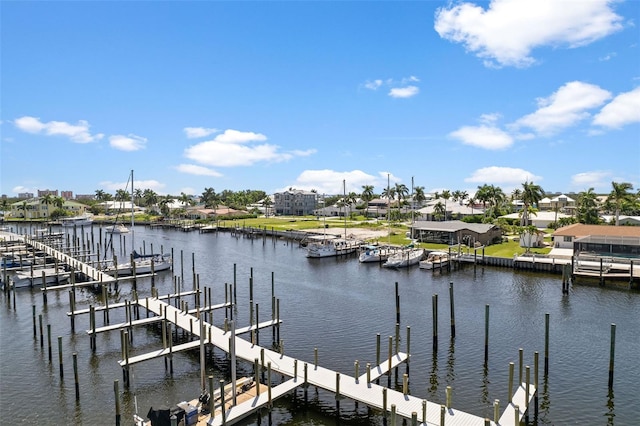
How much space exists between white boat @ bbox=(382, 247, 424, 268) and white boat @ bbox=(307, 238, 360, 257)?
1276 cm

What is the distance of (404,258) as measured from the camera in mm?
66938

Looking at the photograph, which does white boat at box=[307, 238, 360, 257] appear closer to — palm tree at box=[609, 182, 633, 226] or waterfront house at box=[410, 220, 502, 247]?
waterfront house at box=[410, 220, 502, 247]

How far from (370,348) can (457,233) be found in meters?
51.5

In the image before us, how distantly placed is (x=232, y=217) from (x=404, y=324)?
4795 inches

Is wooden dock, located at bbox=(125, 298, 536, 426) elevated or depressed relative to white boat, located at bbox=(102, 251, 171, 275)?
depressed

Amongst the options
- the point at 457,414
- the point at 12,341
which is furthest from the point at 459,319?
the point at 12,341

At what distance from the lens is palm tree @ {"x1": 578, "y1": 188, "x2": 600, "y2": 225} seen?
86.1 metres

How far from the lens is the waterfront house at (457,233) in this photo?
7756 centimetres

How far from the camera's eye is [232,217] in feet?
504

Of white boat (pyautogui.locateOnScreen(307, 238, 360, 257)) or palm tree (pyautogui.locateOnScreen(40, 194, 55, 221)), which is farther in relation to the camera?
palm tree (pyautogui.locateOnScreen(40, 194, 55, 221))

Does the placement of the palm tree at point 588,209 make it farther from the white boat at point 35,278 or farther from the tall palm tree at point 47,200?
the tall palm tree at point 47,200

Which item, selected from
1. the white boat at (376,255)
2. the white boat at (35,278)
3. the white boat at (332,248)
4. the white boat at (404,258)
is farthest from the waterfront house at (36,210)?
the white boat at (404,258)

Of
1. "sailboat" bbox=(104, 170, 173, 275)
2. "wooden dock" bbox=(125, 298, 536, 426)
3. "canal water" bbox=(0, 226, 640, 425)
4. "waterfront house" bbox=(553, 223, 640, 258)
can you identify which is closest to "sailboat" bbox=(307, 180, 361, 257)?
"canal water" bbox=(0, 226, 640, 425)

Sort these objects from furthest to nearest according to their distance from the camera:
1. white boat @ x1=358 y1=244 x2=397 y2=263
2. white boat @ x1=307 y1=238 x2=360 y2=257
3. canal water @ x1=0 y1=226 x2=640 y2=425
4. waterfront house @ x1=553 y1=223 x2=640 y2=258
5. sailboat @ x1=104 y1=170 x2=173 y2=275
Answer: white boat @ x1=307 y1=238 x2=360 y2=257 → white boat @ x1=358 y1=244 x2=397 y2=263 → waterfront house @ x1=553 y1=223 x2=640 y2=258 → sailboat @ x1=104 y1=170 x2=173 y2=275 → canal water @ x1=0 y1=226 x2=640 y2=425
